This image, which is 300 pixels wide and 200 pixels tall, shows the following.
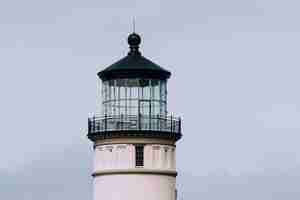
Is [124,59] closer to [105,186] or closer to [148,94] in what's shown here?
[148,94]

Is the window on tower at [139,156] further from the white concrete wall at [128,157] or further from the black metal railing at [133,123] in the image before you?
the black metal railing at [133,123]

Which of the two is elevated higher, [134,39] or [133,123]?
[134,39]

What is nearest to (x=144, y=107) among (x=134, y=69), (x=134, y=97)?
(x=134, y=97)

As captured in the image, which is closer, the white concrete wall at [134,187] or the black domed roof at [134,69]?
the white concrete wall at [134,187]

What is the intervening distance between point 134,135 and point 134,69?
3228mm

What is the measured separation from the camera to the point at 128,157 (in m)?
52.6

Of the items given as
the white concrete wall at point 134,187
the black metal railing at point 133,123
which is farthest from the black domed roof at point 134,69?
the white concrete wall at point 134,187

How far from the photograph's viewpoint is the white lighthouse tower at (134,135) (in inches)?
2067

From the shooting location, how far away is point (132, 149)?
52656 mm

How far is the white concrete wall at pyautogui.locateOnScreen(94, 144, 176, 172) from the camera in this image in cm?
5256

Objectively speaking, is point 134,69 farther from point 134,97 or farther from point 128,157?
point 128,157

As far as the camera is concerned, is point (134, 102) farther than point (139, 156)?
Yes

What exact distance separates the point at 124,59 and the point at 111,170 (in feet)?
18.2

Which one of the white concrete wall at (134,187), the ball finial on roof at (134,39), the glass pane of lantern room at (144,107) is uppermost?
the ball finial on roof at (134,39)
